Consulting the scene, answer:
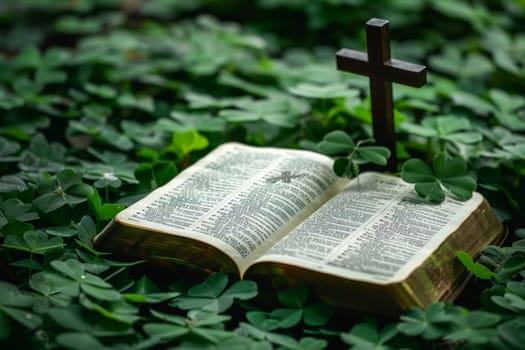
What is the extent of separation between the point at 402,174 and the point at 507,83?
1.07m

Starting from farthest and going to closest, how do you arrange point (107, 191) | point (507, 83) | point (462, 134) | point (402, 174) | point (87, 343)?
point (507, 83) → point (462, 134) → point (107, 191) → point (402, 174) → point (87, 343)

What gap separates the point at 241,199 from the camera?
179 centimetres

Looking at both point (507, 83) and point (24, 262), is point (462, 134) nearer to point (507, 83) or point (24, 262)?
point (507, 83)

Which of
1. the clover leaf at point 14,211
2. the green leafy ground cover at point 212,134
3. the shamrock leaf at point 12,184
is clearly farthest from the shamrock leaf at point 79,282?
the shamrock leaf at point 12,184

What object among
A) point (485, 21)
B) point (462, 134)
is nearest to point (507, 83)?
point (485, 21)

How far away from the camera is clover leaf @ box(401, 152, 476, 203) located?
180 cm

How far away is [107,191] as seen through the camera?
6.50 ft

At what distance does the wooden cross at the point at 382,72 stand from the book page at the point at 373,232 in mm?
157

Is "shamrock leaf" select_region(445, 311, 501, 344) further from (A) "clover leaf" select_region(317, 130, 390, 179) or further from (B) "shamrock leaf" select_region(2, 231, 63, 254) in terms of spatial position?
(B) "shamrock leaf" select_region(2, 231, 63, 254)

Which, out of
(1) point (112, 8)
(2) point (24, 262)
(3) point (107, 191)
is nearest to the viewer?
(2) point (24, 262)

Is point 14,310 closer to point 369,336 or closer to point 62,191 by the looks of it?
point 62,191

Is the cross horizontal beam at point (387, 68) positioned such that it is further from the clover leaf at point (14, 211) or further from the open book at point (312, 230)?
the clover leaf at point (14, 211)

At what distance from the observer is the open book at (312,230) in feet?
5.06

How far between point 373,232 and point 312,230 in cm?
12
